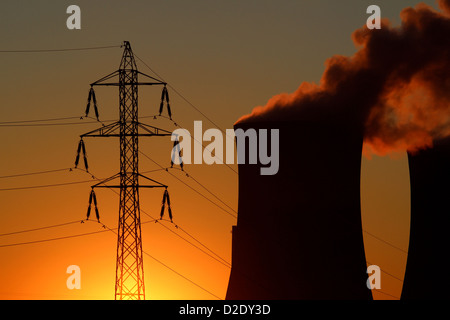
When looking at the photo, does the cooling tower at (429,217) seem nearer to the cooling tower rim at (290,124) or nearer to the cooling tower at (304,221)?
the cooling tower at (304,221)

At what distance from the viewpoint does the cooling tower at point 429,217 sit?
34.4 m

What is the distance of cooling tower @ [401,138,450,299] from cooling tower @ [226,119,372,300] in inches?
63.4

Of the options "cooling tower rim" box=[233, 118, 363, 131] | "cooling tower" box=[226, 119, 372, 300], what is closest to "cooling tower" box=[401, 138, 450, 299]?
"cooling tower" box=[226, 119, 372, 300]

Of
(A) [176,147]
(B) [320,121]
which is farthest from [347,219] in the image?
(A) [176,147]

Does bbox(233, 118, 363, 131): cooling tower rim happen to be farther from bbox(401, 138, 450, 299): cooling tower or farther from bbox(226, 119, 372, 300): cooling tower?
bbox(401, 138, 450, 299): cooling tower

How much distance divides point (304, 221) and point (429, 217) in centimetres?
380

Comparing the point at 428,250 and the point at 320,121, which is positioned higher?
Result: the point at 320,121

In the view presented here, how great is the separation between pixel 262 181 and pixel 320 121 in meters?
2.46

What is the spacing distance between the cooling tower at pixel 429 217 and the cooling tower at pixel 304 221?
5.28ft

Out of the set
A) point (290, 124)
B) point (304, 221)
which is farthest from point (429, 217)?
point (290, 124)

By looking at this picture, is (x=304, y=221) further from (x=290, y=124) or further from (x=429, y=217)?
(x=429, y=217)

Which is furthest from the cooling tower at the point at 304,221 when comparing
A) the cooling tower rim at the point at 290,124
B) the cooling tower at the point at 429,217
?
the cooling tower at the point at 429,217
